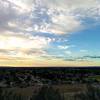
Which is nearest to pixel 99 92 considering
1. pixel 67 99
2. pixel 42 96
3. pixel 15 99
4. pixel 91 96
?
pixel 91 96

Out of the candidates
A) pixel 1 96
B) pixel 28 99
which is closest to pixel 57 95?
pixel 28 99

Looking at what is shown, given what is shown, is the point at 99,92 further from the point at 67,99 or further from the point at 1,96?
the point at 1,96

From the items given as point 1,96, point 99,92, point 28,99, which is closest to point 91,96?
point 99,92

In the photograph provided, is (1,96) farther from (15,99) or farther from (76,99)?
(76,99)

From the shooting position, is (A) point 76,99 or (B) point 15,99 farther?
(A) point 76,99

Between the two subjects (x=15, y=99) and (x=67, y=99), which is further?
(x=67, y=99)

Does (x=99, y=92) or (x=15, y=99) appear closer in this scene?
(x=15, y=99)

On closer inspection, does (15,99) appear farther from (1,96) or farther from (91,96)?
(91,96)
